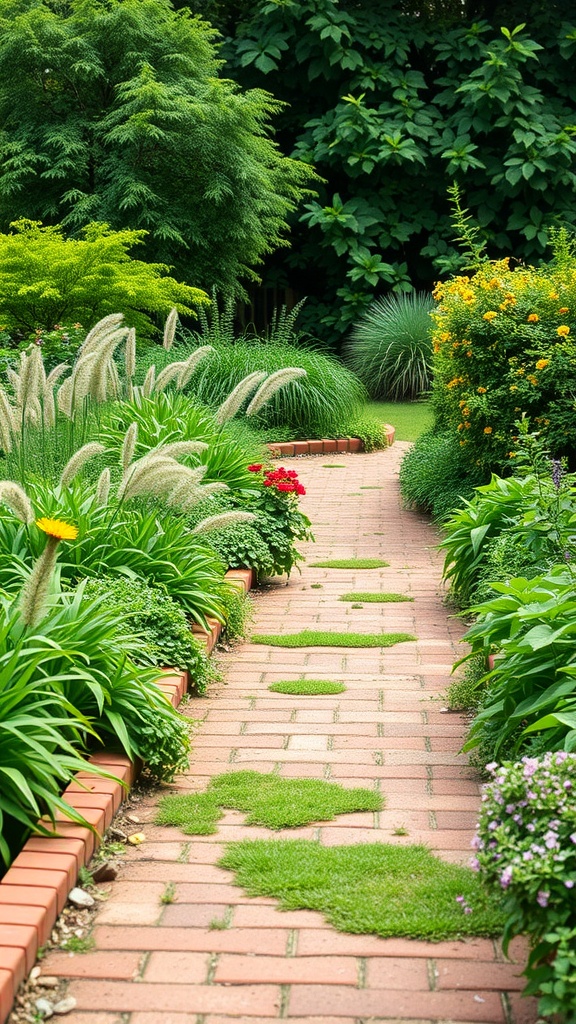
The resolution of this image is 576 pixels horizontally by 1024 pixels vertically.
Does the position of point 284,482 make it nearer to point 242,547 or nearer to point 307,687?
point 242,547

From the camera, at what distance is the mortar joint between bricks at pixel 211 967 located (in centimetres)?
256

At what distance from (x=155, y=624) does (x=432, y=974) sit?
2.14 m

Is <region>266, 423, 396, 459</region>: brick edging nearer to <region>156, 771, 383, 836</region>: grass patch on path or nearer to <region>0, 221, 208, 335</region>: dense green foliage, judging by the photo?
<region>0, 221, 208, 335</region>: dense green foliage

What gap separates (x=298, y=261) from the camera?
18.7 m

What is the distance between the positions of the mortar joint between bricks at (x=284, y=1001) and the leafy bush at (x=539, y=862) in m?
0.50

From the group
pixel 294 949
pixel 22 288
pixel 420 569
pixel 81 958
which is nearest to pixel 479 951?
pixel 294 949

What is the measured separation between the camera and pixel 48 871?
110 inches

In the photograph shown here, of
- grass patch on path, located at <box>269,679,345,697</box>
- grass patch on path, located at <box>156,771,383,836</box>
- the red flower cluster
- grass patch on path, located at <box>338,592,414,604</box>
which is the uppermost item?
the red flower cluster

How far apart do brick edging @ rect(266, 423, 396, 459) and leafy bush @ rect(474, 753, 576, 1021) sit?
8928 mm

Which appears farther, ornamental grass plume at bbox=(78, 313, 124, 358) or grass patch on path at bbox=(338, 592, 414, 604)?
grass patch on path at bbox=(338, 592, 414, 604)

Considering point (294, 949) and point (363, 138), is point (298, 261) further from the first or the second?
point (294, 949)

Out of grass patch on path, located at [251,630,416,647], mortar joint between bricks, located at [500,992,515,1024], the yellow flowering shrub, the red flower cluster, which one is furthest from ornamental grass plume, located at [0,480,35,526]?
the yellow flowering shrub

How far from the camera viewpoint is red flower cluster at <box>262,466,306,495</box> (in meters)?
6.63

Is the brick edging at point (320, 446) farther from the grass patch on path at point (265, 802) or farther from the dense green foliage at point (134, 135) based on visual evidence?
the grass patch on path at point (265, 802)
